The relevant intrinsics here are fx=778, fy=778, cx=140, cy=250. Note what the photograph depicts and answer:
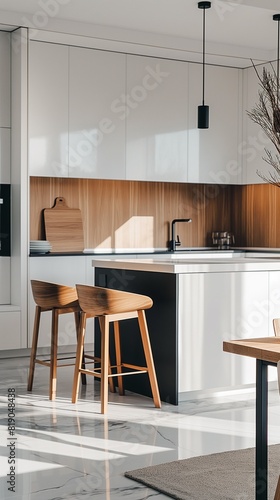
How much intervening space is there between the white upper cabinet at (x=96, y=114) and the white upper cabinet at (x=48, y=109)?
0.23 feet

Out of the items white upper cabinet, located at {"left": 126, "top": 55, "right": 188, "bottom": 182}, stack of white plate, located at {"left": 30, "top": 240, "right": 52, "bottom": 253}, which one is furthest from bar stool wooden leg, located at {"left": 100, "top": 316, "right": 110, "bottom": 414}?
white upper cabinet, located at {"left": 126, "top": 55, "right": 188, "bottom": 182}

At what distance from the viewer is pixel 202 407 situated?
4.86 metres

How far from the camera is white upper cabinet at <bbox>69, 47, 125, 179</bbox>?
696 cm

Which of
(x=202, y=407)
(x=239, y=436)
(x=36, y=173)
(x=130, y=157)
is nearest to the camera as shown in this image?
(x=239, y=436)

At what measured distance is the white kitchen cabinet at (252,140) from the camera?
779 cm

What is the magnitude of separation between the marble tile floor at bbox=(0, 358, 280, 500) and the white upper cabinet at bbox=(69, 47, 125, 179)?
2.33 meters

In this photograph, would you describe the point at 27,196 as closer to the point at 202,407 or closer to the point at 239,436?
the point at 202,407

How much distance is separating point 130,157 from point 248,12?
5.75 feet

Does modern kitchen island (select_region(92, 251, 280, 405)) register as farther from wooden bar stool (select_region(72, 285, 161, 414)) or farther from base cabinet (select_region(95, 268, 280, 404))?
wooden bar stool (select_region(72, 285, 161, 414))

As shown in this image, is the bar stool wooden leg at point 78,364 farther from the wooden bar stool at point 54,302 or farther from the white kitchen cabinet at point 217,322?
the white kitchen cabinet at point 217,322

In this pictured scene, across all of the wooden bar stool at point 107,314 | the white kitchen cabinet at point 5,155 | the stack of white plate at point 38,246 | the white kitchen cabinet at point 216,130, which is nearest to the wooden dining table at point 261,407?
the wooden bar stool at point 107,314

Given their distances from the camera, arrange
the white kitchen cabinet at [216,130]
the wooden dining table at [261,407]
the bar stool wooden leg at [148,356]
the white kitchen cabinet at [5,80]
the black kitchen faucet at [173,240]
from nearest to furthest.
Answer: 1. the wooden dining table at [261,407]
2. the bar stool wooden leg at [148,356]
3. the white kitchen cabinet at [5,80]
4. the white kitchen cabinet at [216,130]
5. the black kitchen faucet at [173,240]

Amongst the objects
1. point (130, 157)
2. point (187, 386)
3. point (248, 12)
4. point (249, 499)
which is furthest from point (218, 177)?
point (249, 499)

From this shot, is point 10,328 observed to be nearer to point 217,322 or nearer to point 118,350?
point 118,350
